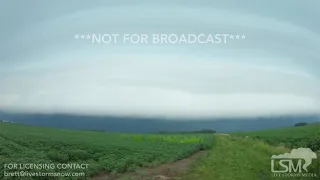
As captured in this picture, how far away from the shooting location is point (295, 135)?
667 centimetres

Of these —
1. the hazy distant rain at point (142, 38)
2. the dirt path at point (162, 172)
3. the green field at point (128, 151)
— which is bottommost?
the dirt path at point (162, 172)

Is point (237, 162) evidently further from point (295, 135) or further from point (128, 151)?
point (128, 151)

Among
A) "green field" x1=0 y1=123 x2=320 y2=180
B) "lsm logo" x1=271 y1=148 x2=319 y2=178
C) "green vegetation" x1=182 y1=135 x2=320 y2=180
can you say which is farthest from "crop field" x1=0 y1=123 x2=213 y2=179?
"lsm logo" x1=271 y1=148 x2=319 y2=178

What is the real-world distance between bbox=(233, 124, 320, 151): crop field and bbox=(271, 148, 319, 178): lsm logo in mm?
128

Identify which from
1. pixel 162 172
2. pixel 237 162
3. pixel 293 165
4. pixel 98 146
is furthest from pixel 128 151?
pixel 293 165

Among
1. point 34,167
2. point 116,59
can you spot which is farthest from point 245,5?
point 34,167

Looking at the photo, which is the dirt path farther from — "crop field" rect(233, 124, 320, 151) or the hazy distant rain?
the hazy distant rain

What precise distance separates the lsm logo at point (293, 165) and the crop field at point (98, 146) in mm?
952

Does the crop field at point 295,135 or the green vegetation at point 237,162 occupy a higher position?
the crop field at point 295,135

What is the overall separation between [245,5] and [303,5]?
0.75 m

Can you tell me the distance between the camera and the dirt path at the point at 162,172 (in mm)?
6465

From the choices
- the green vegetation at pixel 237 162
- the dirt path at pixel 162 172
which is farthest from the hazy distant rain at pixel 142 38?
the dirt path at pixel 162 172

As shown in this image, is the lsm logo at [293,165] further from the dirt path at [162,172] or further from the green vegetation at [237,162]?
the dirt path at [162,172]

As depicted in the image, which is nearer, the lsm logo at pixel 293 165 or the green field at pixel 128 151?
the green field at pixel 128 151
